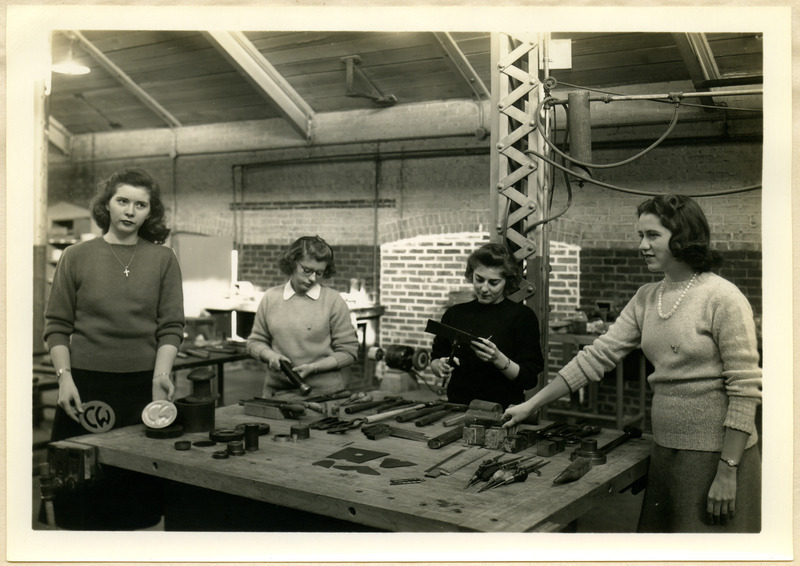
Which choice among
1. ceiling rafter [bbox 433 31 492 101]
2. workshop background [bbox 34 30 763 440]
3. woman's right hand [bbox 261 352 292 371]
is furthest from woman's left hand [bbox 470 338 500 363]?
ceiling rafter [bbox 433 31 492 101]

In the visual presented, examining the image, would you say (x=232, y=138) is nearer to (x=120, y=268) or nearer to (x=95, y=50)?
(x=95, y=50)

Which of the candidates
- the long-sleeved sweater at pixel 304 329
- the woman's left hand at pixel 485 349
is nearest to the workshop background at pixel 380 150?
the long-sleeved sweater at pixel 304 329

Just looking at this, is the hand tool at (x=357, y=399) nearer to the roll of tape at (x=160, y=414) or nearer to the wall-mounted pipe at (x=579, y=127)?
the roll of tape at (x=160, y=414)

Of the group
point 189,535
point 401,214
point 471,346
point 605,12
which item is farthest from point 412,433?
point 401,214

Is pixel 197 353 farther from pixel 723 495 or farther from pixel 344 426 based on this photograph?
pixel 723 495

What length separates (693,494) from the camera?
2424 mm

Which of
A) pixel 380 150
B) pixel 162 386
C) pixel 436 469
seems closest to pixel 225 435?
pixel 162 386

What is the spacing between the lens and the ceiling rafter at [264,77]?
6.73 metres

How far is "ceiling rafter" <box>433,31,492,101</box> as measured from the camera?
622 centimetres

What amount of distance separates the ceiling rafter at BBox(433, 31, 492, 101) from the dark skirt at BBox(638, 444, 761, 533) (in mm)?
4011

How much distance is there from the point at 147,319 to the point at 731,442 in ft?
7.47

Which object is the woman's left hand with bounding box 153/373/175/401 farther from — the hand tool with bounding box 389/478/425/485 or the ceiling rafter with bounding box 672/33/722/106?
the ceiling rafter with bounding box 672/33/722/106

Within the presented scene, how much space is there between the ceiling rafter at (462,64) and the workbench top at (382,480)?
3.94 metres

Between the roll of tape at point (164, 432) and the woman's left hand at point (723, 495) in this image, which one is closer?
the woman's left hand at point (723, 495)
